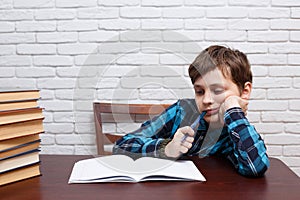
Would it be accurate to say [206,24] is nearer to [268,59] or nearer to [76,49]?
[268,59]

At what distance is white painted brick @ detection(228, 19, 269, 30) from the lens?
1865 mm

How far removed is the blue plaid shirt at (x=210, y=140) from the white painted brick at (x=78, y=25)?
696 millimetres

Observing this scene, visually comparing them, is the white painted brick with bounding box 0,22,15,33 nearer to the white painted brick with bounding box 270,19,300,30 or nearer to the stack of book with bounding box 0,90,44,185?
the stack of book with bounding box 0,90,44,185

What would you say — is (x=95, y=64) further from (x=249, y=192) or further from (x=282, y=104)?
(x=249, y=192)

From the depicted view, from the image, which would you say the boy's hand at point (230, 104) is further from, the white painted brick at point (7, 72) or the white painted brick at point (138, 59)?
the white painted brick at point (7, 72)

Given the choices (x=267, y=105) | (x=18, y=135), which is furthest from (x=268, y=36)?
(x=18, y=135)

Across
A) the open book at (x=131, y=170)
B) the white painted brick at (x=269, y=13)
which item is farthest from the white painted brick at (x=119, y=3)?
the open book at (x=131, y=170)

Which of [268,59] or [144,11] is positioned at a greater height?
[144,11]

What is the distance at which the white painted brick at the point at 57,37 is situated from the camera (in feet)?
6.26

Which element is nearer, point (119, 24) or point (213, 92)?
point (213, 92)

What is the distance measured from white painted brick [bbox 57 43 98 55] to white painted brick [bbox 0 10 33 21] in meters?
0.22

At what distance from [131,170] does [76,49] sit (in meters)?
1.10

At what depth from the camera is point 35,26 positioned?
6.29 ft

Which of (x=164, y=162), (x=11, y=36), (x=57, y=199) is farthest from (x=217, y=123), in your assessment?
(x=11, y=36)
